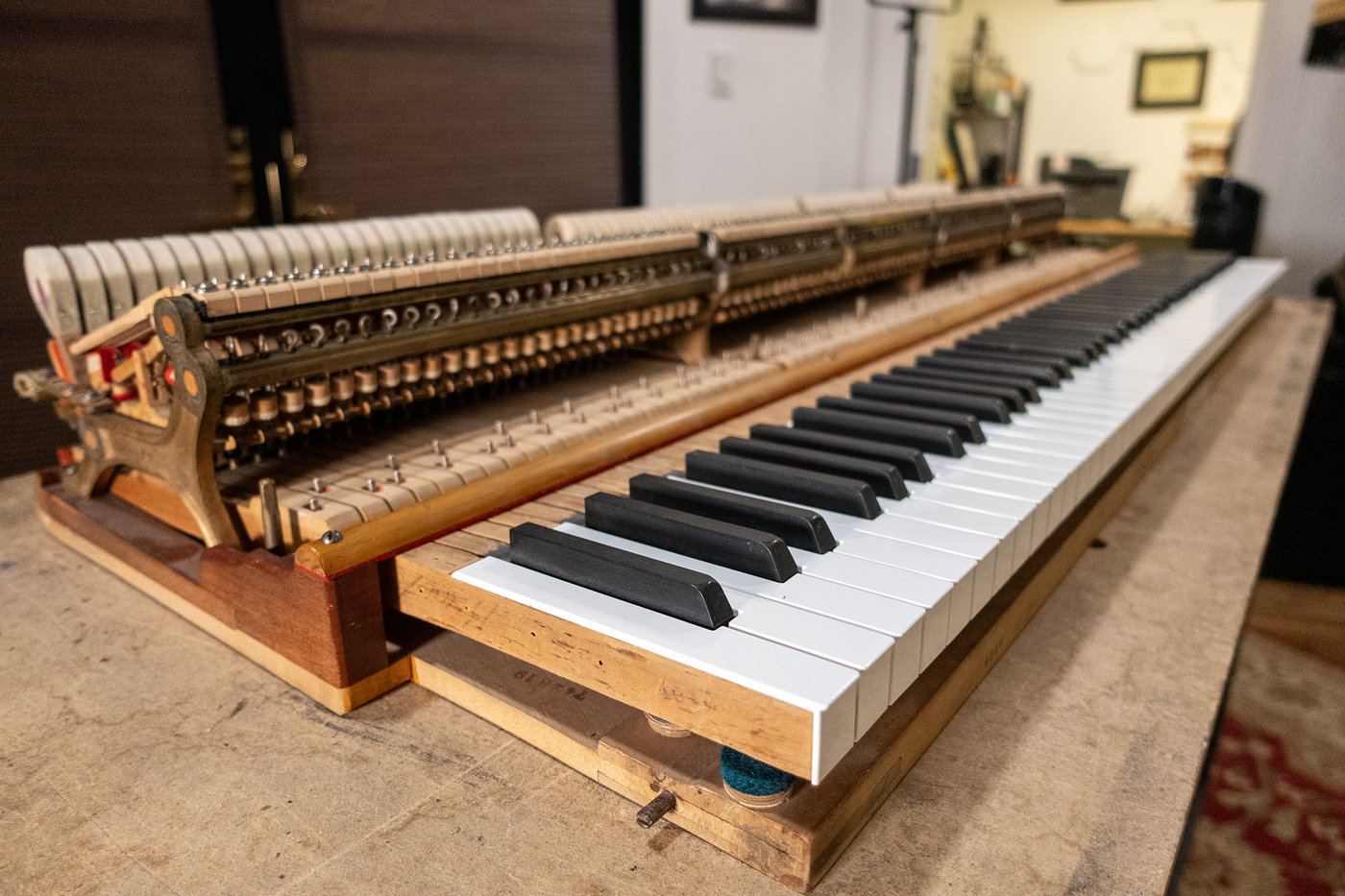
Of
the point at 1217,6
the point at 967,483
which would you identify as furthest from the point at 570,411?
the point at 1217,6

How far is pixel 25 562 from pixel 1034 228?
15.8 feet

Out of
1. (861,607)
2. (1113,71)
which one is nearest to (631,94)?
(861,607)

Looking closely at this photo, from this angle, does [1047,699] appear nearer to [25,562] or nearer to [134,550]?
[134,550]

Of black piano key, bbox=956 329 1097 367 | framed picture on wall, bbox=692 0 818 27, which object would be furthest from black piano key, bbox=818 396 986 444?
framed picture on wall, bbox=692 0 818 27

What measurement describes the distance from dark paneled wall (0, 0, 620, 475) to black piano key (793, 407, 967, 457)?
9.94 feet

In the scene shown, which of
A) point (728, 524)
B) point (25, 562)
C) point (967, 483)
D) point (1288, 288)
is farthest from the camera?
point (1288, 288)

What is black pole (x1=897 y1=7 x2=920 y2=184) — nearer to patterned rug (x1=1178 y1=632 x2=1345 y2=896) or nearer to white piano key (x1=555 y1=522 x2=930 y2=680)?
patterned rug (x1=1178 y1=632 x2=1345 y2=896)

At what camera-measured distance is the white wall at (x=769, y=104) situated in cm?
526

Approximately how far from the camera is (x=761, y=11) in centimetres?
546

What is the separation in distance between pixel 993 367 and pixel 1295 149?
255 inches

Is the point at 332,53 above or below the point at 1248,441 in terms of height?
above

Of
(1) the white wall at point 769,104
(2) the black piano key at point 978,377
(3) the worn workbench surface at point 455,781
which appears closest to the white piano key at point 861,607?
(3) the worn workbench surface at point 455,781

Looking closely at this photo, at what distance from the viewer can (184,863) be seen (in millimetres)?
985

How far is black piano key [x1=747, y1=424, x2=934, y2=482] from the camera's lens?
1.48 m
